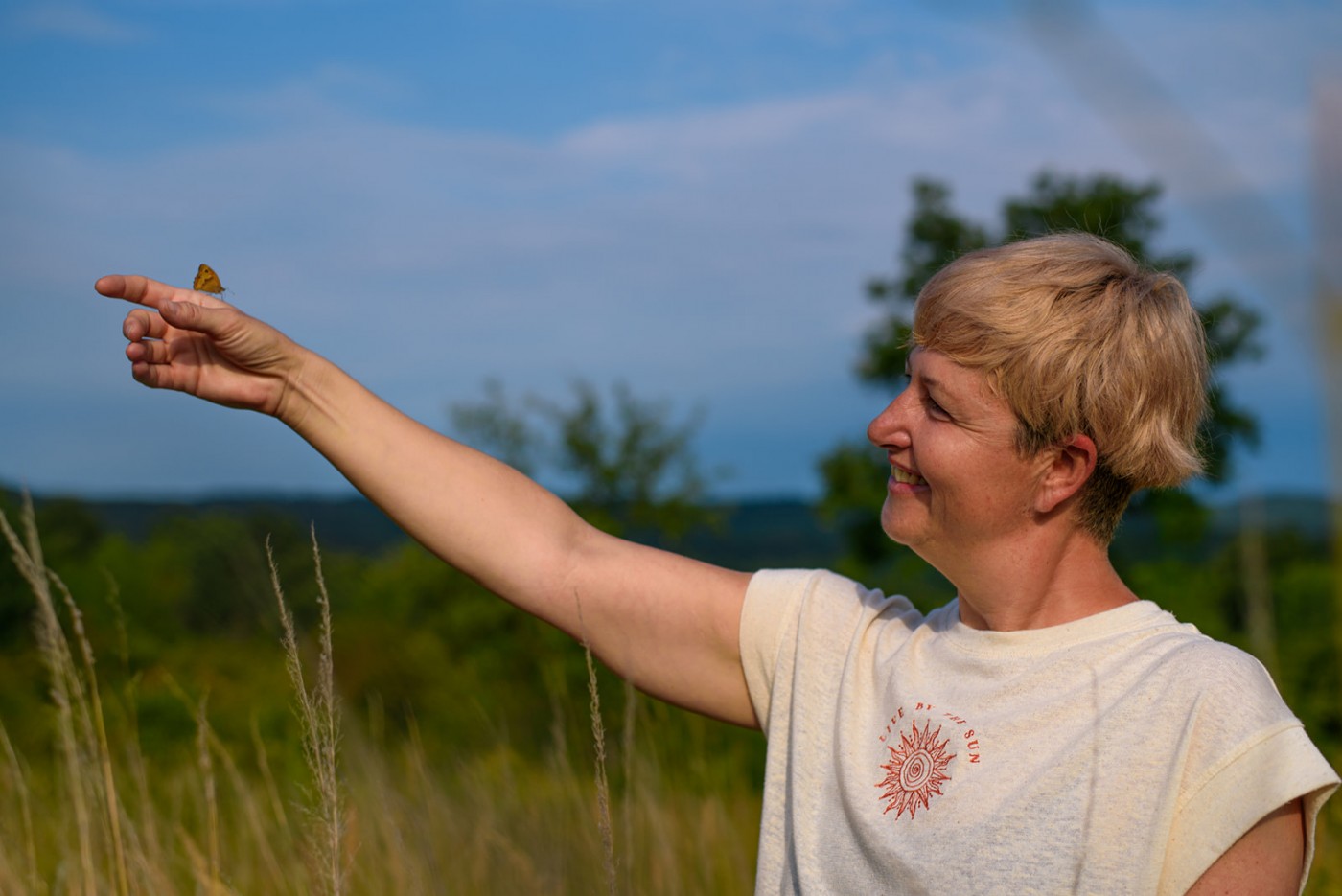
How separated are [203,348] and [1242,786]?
1637 mm

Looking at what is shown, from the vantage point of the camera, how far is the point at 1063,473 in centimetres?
193

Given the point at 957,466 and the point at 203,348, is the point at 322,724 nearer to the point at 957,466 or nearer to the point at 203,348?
the point at 203,348

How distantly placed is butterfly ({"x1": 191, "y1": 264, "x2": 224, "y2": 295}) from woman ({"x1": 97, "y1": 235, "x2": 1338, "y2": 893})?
2.2 inches

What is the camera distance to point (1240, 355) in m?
11.0

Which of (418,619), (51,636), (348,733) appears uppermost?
(51,636)

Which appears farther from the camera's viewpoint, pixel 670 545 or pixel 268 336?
pixel 670 545

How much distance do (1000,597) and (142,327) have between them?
54.1 inches

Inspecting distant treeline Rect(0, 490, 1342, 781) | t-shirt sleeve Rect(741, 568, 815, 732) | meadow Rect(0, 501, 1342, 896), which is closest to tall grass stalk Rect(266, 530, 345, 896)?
meadow Rect(0, 501, 1342, 896)

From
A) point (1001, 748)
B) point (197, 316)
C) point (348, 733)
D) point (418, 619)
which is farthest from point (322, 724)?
point (418, 619)

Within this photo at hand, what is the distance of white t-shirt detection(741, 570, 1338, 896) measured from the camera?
1646 mm

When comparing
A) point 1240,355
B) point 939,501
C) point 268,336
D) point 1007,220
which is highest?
point 1007,220

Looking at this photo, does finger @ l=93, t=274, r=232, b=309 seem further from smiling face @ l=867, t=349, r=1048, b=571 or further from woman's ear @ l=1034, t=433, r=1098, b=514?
woman's ear @ l=1034, t=433, r=1098, b=514

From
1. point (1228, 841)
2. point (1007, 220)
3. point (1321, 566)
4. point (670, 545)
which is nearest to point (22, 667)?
point (670, 545)

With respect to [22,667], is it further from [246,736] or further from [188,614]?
[246,736]
